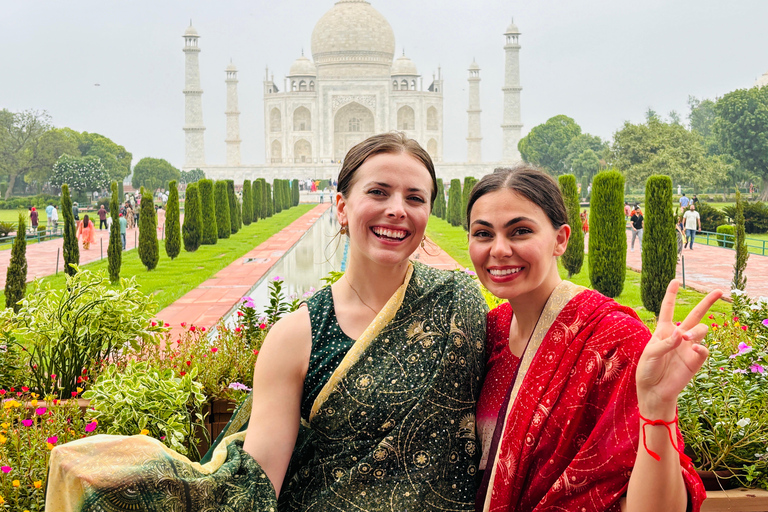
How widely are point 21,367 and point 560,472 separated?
2.15m

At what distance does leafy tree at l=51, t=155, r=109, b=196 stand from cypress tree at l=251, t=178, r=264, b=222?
383 inches

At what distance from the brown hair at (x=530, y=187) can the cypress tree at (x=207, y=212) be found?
35.1 ft

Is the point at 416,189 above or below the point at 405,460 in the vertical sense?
above

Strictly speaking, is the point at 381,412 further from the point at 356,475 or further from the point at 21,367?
the point at 21,367

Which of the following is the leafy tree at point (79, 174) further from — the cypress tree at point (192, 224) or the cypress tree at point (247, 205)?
the cypress tree at point (192, 224)

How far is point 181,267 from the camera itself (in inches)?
363

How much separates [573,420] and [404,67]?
38.8 meters

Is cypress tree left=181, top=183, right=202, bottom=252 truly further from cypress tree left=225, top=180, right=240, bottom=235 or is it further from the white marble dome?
the white marble dome

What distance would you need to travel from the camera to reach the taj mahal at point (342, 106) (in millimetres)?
34875

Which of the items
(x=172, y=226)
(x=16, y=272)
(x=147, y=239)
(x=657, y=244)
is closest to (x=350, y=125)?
(x=172, y=226)

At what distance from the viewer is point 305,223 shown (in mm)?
16797

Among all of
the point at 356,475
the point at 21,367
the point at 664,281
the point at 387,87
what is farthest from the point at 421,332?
the point at 387,87

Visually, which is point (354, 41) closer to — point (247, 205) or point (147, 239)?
point (247, 205)

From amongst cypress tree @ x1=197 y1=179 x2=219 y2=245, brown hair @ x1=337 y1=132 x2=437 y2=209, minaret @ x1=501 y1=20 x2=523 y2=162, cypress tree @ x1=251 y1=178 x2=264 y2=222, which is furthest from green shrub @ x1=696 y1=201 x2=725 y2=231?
minaret @ x1=501 y1=20 x2=523 y2=162
